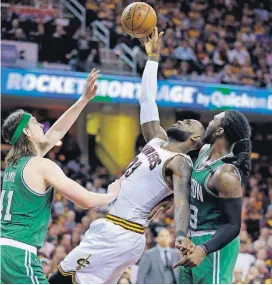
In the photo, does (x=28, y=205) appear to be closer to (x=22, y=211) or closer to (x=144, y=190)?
(x=22, y=211)

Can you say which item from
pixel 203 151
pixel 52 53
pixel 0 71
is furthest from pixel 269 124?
pixel 203 151

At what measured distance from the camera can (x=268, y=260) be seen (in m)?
12.0

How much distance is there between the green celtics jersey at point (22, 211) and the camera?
5.12 metres

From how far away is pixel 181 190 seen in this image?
5.54 meters

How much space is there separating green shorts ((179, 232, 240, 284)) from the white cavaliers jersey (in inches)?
19.3

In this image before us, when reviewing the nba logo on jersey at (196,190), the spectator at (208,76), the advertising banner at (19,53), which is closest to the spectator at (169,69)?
the spectator at (208,76)

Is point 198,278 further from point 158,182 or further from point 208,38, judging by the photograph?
point 208,38

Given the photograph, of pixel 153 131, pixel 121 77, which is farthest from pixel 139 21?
pixel 121 77

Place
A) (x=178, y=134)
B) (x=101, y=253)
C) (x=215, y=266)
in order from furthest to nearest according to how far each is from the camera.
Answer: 1. (x=178, y=134)
2. (x=101, y=253)
3. (x=215, y=266)

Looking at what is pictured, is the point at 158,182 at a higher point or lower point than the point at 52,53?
lower

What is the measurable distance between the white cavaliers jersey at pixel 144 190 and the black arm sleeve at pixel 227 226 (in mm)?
638

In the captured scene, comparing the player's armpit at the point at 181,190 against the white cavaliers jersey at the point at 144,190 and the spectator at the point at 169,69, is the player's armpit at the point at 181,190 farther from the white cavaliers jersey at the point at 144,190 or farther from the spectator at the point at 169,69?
the spectator at the point at 169,69

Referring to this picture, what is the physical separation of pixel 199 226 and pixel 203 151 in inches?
25.8

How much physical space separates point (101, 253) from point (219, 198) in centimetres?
102
